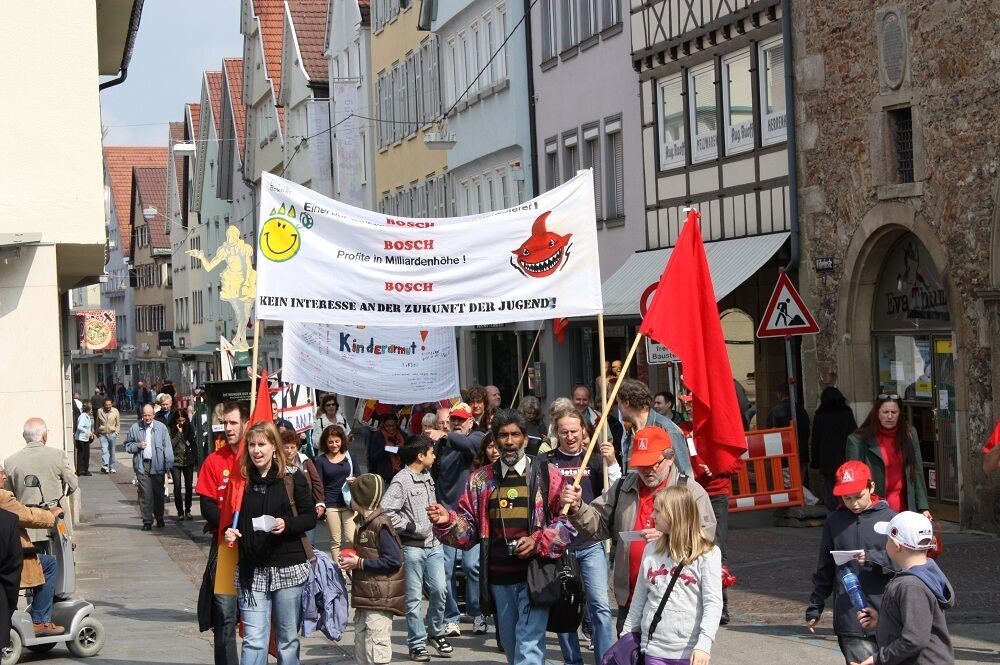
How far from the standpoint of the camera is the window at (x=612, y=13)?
26969 millimetres

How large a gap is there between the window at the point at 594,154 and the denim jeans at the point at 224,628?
18.4m

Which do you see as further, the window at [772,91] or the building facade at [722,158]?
the building facade at [722,158]

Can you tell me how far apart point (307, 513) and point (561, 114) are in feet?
70.5

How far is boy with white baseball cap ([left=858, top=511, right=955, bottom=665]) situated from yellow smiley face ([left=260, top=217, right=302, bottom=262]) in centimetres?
539

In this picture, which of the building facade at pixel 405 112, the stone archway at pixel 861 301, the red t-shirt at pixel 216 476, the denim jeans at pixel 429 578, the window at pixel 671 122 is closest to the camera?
the red t-shirt at pixel 216 476

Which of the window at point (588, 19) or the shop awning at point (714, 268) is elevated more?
the window at point (588, 19)

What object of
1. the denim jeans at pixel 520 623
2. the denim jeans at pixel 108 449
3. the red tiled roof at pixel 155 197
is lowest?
the denim jeans at pixel 108 449

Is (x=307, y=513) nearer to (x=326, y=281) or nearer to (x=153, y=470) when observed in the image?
(x=326, y=281)

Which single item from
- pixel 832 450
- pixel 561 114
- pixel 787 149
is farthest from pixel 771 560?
pixel 561 114

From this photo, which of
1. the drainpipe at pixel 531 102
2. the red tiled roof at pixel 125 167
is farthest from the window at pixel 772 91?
the red tiled roof at pixel 125 167

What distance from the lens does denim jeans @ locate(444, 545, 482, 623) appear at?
12697mm

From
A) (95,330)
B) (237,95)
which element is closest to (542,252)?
(95,330)

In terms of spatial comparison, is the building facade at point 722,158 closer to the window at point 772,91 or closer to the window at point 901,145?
the window at point 772,91

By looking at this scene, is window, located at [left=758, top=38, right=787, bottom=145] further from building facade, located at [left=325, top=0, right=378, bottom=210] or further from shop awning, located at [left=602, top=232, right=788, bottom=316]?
building facade, located at [left=325, top=0, right=378, bottom=210]
